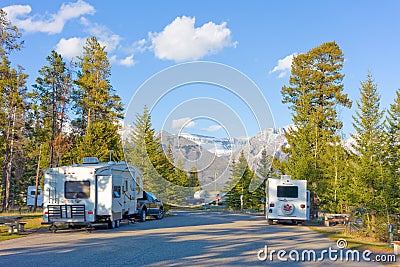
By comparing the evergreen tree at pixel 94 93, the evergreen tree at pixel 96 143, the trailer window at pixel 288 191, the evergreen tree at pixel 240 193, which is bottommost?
the evergreen tree at pixel 240 193

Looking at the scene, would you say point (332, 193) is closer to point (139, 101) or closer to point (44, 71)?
point (139, 101)

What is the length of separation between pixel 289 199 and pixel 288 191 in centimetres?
43

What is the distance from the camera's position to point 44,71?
126 ft

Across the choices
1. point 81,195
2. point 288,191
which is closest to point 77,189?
point 81,195

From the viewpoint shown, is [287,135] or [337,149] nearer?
[337,149]

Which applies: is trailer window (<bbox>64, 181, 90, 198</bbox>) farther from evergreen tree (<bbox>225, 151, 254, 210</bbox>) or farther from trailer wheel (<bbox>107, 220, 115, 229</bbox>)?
evergreen tree (<bbox>225, 151, 254, 210</bbox>)

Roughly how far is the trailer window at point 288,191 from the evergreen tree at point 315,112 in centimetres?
387

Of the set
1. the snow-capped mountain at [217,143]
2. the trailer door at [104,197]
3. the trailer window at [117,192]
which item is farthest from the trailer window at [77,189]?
the snow-capped mountain at [217,143]

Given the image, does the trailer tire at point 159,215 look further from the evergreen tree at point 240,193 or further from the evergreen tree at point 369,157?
→ the evergreen tree at point 240,193

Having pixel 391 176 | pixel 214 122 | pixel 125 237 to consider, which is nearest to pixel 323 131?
pixel 214 122

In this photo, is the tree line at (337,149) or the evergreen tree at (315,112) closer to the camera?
the tree line at (337,149)

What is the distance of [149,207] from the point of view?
1031 inches

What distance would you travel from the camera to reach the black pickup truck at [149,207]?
2425 centimetres

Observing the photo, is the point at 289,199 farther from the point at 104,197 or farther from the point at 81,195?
the point at 81,195
